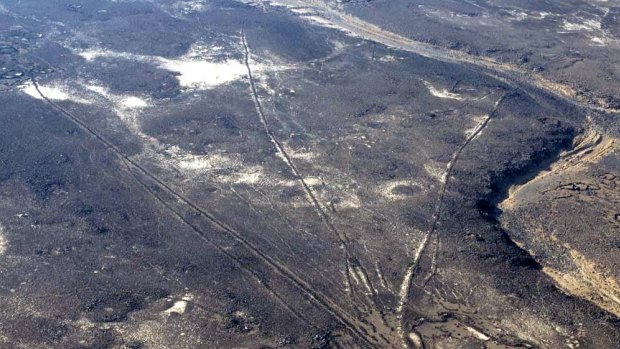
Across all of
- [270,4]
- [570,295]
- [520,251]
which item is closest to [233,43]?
[270,4]

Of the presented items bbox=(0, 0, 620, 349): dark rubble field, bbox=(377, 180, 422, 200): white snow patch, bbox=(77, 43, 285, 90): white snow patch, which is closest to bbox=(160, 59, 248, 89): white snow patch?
bbox=(77, 43, 285, 90): white snow patch

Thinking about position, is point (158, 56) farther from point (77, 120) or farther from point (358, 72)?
point (358, 72)

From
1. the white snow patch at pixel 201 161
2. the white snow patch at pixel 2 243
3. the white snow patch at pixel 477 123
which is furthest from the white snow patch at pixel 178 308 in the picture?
the white snow patch at pixel 477 123

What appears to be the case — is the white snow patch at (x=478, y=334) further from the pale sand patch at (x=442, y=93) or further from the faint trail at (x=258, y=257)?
the pale sand patch at (x=442, y=93)

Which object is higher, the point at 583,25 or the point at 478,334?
Result: the point at 583,25

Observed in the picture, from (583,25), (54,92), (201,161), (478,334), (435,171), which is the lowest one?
(54,92)

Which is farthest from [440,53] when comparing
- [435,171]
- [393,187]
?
[393,187]

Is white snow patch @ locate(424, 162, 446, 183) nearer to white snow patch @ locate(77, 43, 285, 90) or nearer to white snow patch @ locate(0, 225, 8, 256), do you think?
white snow patch @ locate(77, 43, 285, 90)

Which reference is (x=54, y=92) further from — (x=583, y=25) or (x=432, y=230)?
(x=583, y=25)
